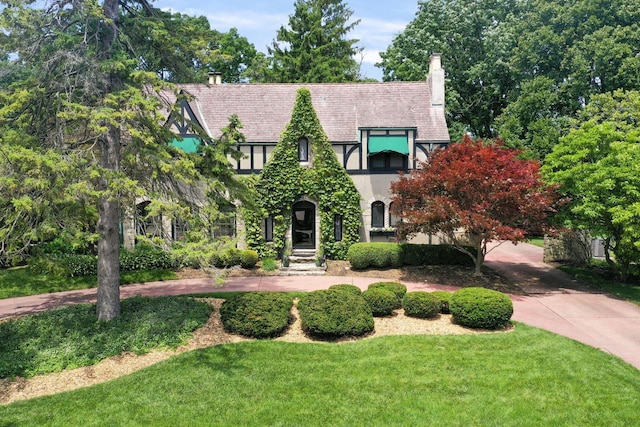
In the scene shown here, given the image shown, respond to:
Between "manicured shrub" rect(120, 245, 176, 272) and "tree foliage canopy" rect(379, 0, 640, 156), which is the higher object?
"tree foliage canopy" rect(379, 0, 640, 156)

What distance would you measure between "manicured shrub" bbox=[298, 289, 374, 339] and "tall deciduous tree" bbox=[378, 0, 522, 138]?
100ft

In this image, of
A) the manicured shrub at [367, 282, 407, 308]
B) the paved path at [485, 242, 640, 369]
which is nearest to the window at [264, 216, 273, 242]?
the manicured shrub at [367, 282, 407, 308]

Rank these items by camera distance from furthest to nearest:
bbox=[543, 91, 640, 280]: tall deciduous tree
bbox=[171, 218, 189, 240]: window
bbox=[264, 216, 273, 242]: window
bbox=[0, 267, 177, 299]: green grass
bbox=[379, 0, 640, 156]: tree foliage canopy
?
bbox=[379, 0, 640, 156]: tree foliage canopy
bbox=[264, 216, 273, 242]: window
bbox=[0, 267, 177, 299]: green grass
bbox=[543, 91, 640, 280]: tall deciduous tree
bbox=[171, 218, 189, 240]: window

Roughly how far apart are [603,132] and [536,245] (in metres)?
14.1

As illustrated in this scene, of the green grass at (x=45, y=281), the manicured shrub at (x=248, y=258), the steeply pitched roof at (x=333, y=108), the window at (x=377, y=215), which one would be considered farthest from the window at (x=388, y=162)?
the green grass at (x=45, y=281)

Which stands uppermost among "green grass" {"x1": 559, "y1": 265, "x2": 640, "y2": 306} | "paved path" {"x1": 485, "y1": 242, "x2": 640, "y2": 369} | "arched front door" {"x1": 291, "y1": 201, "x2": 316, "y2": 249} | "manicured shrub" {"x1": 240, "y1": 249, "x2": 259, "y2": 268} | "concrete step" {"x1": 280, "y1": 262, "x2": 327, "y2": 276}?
"arched front door" {"x1": 291, "y1": 201, "x2": 316, "y2": 249}

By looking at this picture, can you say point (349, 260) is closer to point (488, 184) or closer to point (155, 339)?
point (488, 184)

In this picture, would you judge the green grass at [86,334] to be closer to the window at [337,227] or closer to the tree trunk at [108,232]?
the tree trunk at [108,232]

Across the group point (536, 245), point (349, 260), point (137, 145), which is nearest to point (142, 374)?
point (137, 145)

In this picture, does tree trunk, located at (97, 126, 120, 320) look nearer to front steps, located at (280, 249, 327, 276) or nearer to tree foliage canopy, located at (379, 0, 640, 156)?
front steps, located at (280, 249, 327, 276)

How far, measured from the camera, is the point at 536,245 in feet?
99.6

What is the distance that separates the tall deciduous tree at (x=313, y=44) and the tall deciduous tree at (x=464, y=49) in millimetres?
5691

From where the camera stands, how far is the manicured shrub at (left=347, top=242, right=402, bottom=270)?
20.8 meters

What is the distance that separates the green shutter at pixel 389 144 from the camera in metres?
23.7
